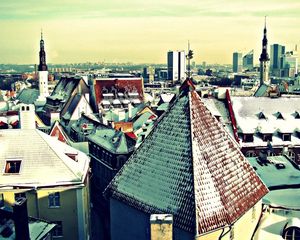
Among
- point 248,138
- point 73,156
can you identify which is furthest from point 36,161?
point 248,138

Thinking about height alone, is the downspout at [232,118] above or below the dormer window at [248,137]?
above

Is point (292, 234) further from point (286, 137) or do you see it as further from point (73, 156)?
point (286, 137)

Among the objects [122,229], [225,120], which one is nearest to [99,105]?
[225,120]

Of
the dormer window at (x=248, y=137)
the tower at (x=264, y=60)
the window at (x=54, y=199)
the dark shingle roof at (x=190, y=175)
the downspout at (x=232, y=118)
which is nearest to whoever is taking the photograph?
the dark shingle roof at (x=190, y=175)

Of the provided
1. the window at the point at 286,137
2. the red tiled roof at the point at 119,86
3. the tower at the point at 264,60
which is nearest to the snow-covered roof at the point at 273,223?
the window at the point at 286,137

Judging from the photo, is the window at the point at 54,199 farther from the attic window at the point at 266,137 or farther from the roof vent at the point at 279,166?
the attic window at the point at 266,137

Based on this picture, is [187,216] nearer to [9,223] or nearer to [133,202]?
[133,202]

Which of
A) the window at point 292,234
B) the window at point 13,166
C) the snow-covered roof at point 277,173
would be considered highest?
the window at point 13,166
